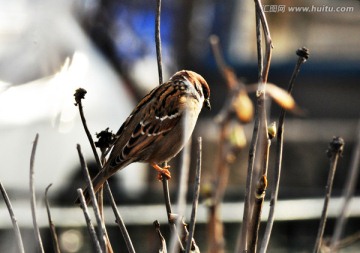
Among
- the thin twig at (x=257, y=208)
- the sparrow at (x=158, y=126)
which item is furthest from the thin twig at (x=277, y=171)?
the sparrow at (x=158, y=126)

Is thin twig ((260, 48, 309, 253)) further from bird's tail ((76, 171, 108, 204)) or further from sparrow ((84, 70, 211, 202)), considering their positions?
sparrow ((84, 70, 211, 202))

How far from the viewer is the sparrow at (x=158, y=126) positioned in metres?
2.50

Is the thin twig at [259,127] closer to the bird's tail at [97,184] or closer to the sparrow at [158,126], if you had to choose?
the bird's tail at [97,184]

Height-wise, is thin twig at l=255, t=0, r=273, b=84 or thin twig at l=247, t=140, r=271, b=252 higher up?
thin twig at l=255, t=0, r=273, b=84

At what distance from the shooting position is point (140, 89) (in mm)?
8453

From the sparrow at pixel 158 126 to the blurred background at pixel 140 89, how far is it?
1.93 metres

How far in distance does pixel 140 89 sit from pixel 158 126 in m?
5.56

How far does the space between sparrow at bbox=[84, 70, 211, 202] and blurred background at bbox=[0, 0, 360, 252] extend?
193 cm

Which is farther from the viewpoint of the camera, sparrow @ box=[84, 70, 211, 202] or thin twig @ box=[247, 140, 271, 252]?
sparrow @ box=[84, 70, 211, 202]

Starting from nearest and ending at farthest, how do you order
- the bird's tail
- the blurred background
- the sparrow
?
the bird's tail, the sparrow, the blurred background

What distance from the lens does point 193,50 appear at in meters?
8.85

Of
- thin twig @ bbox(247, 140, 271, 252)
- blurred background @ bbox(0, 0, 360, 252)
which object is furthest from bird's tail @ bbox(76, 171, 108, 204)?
blurred background @ bbox(0, 0, 360, 252)

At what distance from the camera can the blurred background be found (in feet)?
19.1

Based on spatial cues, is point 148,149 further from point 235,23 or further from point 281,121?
point 235,23
